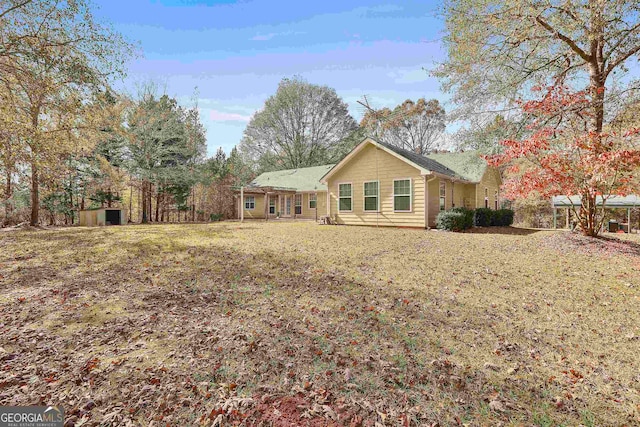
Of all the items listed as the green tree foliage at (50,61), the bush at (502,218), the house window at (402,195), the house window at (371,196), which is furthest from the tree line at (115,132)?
the bush at (502,218)

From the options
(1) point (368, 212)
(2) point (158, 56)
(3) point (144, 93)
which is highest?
(3) point (144, 93)

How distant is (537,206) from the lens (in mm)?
21484

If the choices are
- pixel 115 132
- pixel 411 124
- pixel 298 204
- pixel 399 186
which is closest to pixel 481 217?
pixel 399 186

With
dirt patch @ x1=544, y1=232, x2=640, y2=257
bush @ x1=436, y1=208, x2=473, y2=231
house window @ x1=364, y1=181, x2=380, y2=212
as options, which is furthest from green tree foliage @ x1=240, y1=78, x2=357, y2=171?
dirt patch @ x1=544, y1=232, x2=640, y2=257

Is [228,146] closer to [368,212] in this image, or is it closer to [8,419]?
[368,212]

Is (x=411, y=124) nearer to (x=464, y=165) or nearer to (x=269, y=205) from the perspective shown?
(x=464, y=165)

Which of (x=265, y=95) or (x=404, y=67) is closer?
(x=404, y=67)

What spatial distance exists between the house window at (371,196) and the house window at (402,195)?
38.4 inches

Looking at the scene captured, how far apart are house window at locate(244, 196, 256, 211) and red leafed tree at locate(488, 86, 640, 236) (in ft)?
63.8

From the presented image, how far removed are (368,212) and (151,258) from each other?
35.8ft

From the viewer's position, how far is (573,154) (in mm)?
9125

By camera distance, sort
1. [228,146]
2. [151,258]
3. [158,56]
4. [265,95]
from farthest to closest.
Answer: [265,95]
[228,146]
[158,56]
[151,258]

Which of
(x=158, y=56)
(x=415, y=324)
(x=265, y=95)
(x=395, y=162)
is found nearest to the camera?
(x=415, y=324)

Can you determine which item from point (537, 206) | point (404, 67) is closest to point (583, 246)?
point (404, 67)
